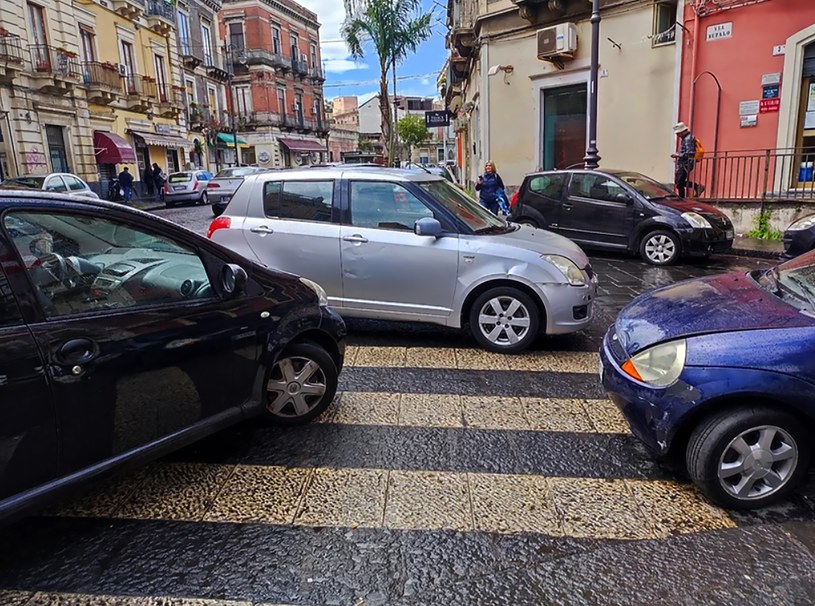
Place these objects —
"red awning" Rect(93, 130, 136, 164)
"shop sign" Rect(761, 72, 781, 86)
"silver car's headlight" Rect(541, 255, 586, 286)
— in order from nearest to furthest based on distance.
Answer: "silver car's headlight" Rect(541, 255, 586, 286), "shop sign" Rect(761, 72, 781, 86), "red awning" Rect(93, 130, 136, 164)

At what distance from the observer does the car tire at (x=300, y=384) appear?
3875 mm

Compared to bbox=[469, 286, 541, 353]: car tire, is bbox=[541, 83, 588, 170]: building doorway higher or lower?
higher

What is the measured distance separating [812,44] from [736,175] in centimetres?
270

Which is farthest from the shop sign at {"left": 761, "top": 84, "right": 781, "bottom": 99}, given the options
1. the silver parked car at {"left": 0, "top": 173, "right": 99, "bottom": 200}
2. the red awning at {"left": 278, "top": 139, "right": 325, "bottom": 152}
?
the red awning at {"left": 278, "top": 139, "right": 325, "bottom": 152}

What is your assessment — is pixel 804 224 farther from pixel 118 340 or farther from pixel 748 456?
pixel 118 340

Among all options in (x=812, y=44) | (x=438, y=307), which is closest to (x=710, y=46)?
(x=812, y=44)

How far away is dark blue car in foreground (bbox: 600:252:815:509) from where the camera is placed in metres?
2.88

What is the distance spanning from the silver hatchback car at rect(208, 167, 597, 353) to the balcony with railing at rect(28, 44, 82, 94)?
21.4 m

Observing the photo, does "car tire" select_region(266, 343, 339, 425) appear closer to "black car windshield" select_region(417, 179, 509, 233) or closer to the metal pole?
"black car windshield" select_region(417, 179, 509, 233)

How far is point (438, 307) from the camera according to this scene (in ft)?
18.5

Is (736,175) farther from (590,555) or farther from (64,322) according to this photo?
(64,322)

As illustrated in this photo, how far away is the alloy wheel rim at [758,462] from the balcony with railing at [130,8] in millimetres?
32679

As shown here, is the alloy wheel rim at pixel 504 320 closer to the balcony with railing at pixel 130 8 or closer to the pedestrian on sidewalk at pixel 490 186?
the pedestrian on sidewalk at pixel 490 186

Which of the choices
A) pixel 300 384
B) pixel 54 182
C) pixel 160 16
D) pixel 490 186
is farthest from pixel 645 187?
pixel 160 16
